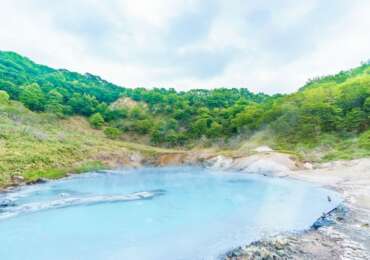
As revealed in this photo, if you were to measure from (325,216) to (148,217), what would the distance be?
9.52 meters

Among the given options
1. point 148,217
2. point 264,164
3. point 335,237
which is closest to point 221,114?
point 264,164

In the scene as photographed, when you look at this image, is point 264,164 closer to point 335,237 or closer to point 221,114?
point 335,237

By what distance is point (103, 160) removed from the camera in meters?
45.3

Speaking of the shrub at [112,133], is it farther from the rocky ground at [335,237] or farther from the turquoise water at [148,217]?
the rocky ground at [335,237]

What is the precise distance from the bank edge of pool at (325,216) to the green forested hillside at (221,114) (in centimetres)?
644

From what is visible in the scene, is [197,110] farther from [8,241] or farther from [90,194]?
[8,241]

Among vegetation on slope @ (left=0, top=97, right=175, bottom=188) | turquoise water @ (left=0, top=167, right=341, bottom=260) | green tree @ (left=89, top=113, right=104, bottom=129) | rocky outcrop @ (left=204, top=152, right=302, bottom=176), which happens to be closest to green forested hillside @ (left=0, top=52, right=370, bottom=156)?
green tree @ (left=89, top=113, right=104, bottom=129)

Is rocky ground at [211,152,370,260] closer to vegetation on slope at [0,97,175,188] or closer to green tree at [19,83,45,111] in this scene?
vegetation on slope at [0,97,175,188]

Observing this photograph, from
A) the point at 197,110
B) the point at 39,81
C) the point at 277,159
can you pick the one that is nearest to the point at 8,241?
the point at 277,159

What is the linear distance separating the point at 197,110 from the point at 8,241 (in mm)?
63663

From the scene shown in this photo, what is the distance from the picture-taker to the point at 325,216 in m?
16.2

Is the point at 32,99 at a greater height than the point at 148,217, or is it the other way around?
the point at 32,99

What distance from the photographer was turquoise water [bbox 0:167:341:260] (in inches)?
535

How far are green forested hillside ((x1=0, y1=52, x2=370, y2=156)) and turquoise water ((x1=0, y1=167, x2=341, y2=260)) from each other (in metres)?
19.5
